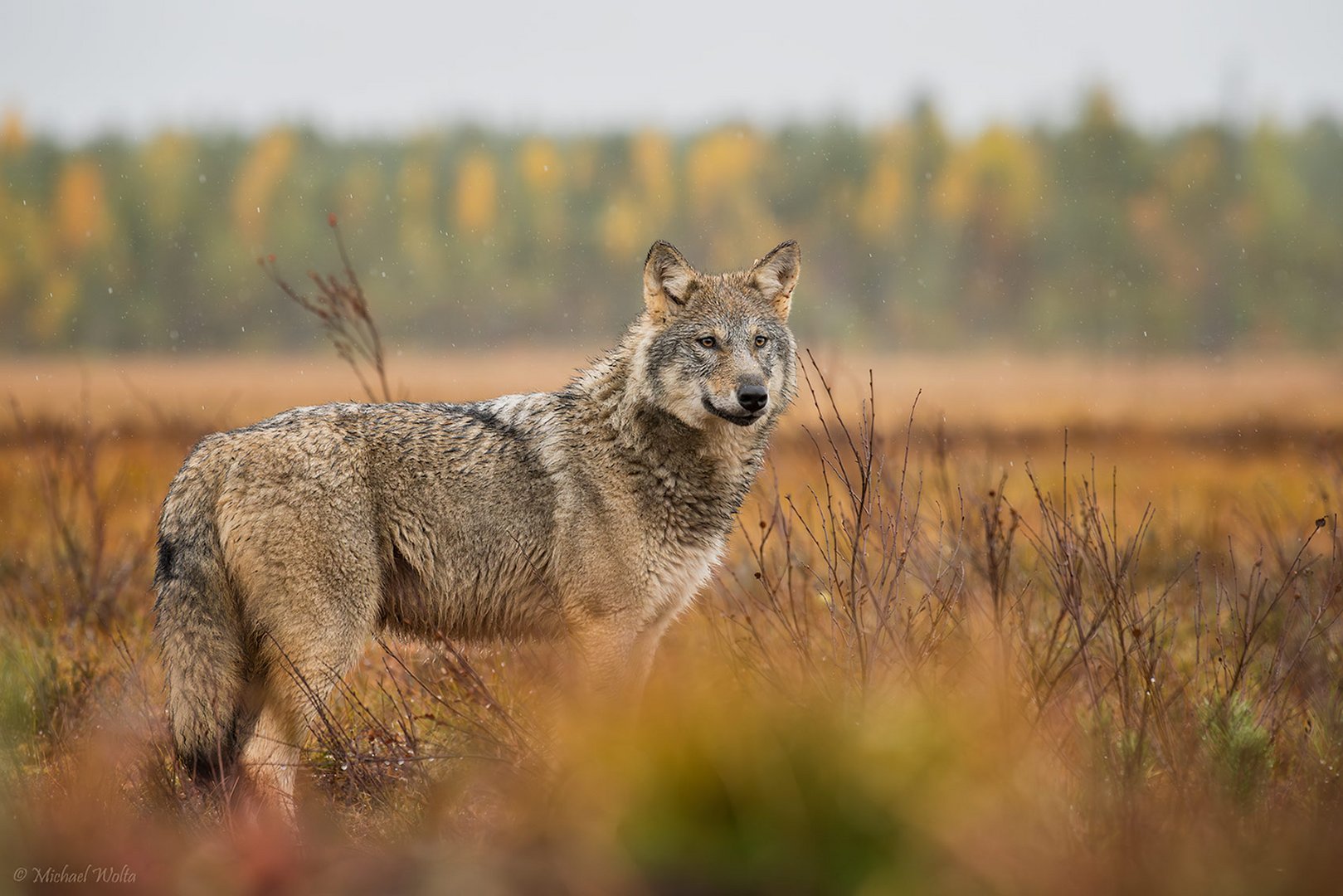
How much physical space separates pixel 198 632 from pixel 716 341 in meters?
2.79

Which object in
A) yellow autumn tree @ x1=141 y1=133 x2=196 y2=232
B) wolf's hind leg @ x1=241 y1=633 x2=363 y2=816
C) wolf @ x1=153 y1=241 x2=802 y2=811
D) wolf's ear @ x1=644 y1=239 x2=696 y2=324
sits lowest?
wolf's hind leg @ x1=241 y1=633 x2=363 y2=816

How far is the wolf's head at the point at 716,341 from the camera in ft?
17.5

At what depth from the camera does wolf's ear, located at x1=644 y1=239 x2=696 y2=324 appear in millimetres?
5652

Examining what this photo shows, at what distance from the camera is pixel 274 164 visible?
72500 millimetres

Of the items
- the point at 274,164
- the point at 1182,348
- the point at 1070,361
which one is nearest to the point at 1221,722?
the point at 1070,361

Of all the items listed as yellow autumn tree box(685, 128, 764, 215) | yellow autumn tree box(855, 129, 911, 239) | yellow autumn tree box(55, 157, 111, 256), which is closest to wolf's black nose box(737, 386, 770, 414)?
yellow autumn tree box(685, 128, 764, 215)

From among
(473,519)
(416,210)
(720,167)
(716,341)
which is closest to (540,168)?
(416,210)

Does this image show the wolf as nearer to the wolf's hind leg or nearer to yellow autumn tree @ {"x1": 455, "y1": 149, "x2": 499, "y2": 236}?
the wolf's hind leg

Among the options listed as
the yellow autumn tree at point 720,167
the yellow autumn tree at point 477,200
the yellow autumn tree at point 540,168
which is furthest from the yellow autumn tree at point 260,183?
the yellow autumn tree at point 720,167

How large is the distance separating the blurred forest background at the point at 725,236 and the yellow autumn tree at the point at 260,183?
164mm

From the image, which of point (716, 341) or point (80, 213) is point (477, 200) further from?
point (716, 341)

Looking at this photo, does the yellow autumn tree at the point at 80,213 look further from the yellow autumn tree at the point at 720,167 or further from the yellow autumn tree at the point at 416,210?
the yellow autumn tree at the point at 720,167

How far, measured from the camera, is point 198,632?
468 cm

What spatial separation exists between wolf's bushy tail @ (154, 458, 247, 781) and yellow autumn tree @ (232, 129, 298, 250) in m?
68.1
